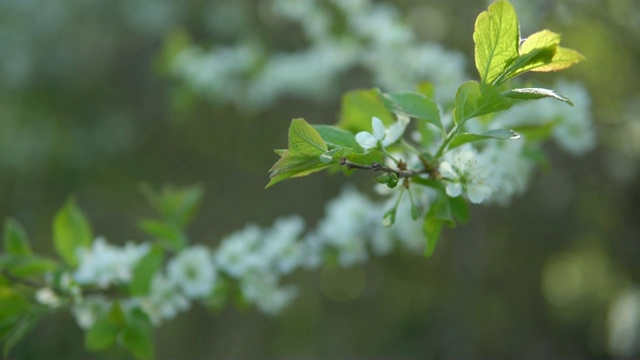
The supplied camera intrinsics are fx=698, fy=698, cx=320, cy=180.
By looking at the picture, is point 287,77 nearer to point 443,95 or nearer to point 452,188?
point 443,95

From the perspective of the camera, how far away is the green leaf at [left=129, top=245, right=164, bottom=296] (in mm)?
957

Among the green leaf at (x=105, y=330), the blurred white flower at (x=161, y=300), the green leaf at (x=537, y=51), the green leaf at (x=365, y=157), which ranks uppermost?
the blurred white flower at (x=161, y=300)

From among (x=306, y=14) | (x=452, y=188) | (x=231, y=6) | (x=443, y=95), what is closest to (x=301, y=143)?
(x=452, y=188)

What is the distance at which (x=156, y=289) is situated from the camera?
1005 mm

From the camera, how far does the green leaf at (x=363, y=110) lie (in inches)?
34.4

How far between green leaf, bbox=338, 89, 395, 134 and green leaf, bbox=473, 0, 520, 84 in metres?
0.23

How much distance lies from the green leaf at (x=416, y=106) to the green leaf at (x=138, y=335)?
0.46 metres

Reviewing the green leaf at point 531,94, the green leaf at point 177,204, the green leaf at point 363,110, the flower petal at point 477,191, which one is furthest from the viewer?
the green leaf at point 177,204

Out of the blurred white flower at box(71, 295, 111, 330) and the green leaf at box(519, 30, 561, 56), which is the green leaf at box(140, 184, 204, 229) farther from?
the green leaf at box(519, 30, 561, 56)

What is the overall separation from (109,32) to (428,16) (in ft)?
4.10

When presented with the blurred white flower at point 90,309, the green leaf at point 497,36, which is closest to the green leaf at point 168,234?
the blurred white flower at point 90,309

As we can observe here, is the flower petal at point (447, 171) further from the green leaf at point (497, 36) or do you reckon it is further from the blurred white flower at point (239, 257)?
the blurred white flower at point (239, 257)

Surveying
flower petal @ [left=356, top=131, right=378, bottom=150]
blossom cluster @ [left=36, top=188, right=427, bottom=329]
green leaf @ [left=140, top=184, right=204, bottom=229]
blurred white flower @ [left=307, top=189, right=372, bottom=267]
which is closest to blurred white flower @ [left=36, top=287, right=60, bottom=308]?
blossom cluster @ [left=36, top=188, right=427, bottom=329]

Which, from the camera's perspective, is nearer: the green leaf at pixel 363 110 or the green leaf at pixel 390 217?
the green leaf at pixel 390 217
